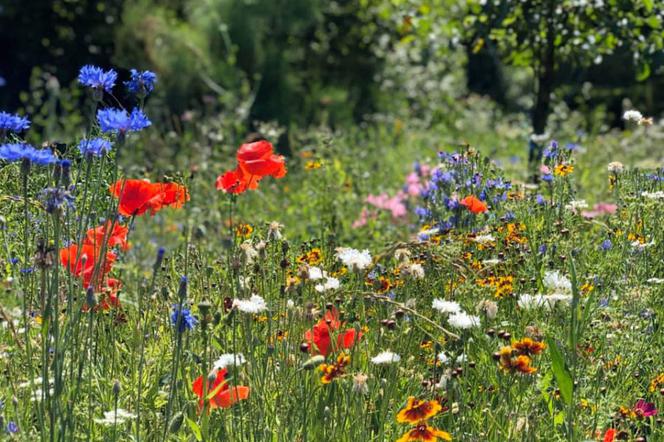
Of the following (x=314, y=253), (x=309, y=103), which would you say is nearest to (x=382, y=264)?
(x=314, y=253)

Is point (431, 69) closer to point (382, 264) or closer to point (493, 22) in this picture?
point (493, 22)

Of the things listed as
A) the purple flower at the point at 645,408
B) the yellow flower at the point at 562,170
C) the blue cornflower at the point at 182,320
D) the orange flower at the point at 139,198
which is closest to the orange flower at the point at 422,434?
the blue cornflower at the point at 182,320

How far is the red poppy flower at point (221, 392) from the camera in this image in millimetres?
2340

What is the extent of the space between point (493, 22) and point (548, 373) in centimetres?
387

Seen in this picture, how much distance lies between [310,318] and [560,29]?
14.0 ft

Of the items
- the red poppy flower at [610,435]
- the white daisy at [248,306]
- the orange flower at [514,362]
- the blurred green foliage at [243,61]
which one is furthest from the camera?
the blurred green foliage at [243,61]

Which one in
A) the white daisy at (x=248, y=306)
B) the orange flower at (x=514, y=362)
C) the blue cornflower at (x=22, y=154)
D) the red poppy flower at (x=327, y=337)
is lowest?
the red poppy flower at (x=327, y=337)

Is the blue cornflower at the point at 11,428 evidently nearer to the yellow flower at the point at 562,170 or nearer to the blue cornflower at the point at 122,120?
the blue cornflower at the point at 122,120

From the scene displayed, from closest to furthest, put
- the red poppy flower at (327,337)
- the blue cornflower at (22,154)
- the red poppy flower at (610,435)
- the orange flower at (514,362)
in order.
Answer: the blue cornflower at (22,154) → the orange flower at (514,362) → the red poppy flower at (610,435) → the red poppy flower at (327,337)

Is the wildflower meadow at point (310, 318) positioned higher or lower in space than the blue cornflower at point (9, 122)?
lower

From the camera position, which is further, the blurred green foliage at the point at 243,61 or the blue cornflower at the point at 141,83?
the blurred green foliage at the point at 243,61

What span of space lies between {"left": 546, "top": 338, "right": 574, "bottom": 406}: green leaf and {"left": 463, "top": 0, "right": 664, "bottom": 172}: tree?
147 inches

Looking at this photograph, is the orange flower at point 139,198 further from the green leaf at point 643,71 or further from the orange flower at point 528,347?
the green leaf at point 643,71

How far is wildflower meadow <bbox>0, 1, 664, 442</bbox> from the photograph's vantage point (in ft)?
7.64
